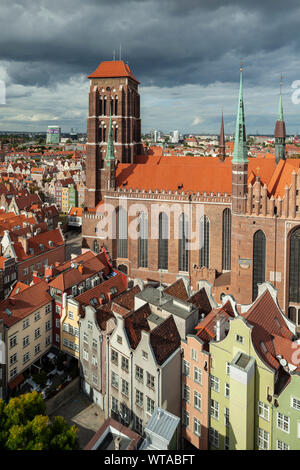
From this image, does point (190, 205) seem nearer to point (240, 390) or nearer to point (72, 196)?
point (240, 390)

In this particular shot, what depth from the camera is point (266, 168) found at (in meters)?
54.5

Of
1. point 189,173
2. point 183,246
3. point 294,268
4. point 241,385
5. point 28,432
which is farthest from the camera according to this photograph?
point 189,173

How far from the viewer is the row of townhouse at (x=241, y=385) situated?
25031mm

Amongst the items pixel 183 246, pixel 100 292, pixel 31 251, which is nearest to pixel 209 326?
pixel 100 292

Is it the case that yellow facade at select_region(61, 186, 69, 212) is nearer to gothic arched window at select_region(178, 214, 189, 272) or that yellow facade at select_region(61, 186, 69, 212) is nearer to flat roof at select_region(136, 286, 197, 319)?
gothic arched window at select_region(178, 214, 189, 272)

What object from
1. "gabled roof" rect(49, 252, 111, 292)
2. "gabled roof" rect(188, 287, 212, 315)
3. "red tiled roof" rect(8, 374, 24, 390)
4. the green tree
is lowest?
"red tiled roof" rect(8, 374, 24, 390)

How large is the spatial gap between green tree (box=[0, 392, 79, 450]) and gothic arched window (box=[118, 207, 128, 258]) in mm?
36894

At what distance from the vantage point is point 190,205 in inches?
2245

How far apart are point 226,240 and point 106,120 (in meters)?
29.0

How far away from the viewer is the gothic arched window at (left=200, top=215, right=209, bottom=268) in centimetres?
5697

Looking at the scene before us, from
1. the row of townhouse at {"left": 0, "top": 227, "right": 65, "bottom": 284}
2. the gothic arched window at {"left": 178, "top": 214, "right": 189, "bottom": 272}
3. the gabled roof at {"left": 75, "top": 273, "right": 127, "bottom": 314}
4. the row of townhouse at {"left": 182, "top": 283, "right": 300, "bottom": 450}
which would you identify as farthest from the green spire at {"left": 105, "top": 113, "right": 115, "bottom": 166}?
the row of townhouse at {"left": 182, "top": 283, "right": 300, "bottom": 450}

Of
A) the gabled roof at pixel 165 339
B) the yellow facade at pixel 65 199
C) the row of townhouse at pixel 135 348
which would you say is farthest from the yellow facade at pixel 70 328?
the yellow facade at pixel 65 199
